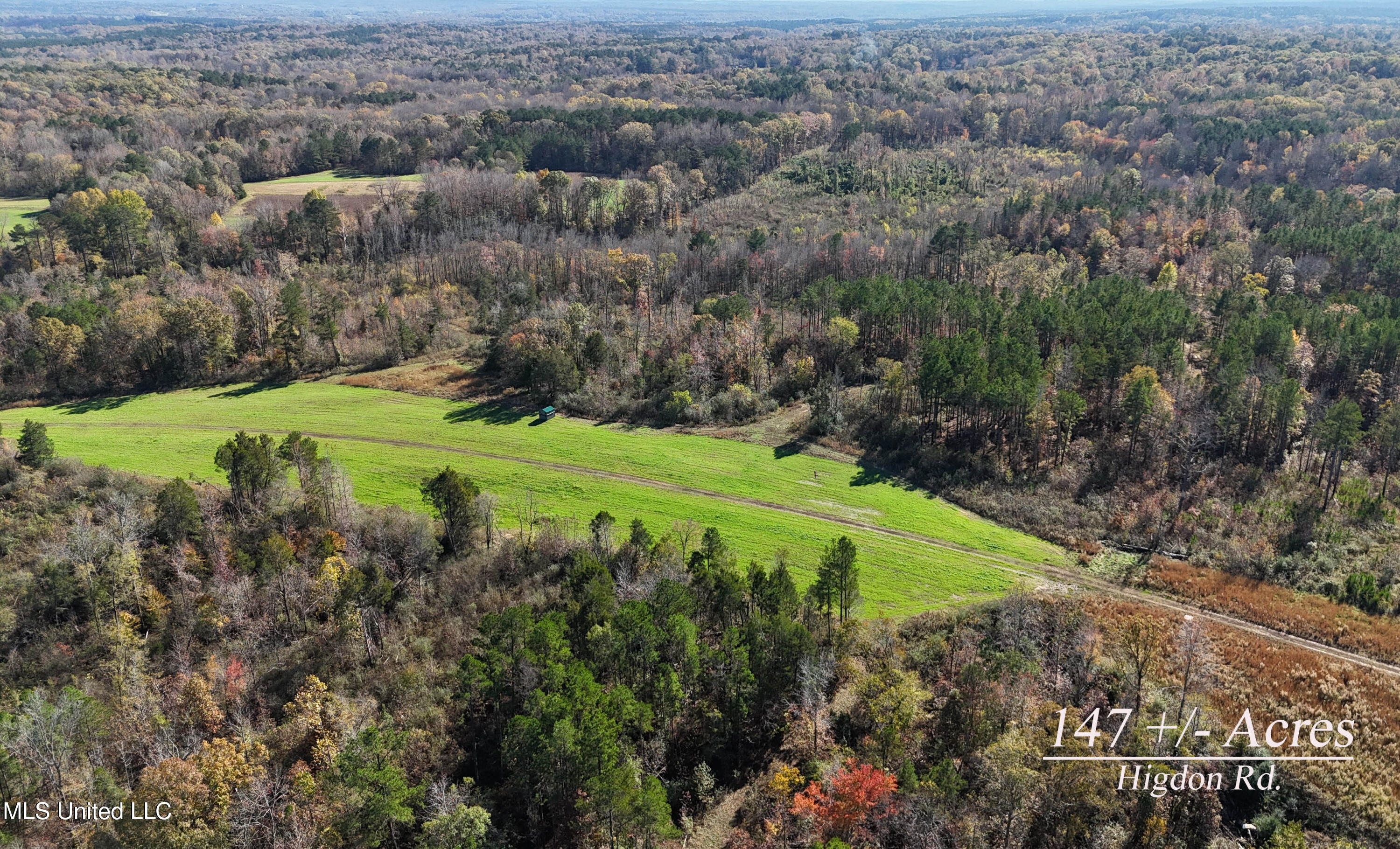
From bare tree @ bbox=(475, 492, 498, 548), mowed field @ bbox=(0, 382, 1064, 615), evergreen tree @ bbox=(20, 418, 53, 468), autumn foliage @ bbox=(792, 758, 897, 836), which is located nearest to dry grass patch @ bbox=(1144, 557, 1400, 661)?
mowed field @ bbox=(0, 382, 1064, 615)

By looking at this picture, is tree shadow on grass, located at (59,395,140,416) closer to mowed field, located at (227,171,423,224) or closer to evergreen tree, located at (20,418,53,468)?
evergreen tree, located at (20,418,53,468)

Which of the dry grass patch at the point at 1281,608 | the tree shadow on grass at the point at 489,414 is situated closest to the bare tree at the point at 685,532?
the tree shadow on grass at the point at 489,414

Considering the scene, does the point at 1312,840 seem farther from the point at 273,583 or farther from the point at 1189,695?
the point at 273,583

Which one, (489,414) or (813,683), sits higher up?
(813,683)

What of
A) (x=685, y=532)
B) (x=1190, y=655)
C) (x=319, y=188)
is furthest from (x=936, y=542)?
(x=319, y=188)

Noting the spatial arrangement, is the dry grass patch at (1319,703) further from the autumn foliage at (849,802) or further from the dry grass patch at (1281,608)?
the autumn foliage at (849,802)

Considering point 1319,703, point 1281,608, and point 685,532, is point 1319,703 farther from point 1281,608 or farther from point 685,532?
point 685,532
